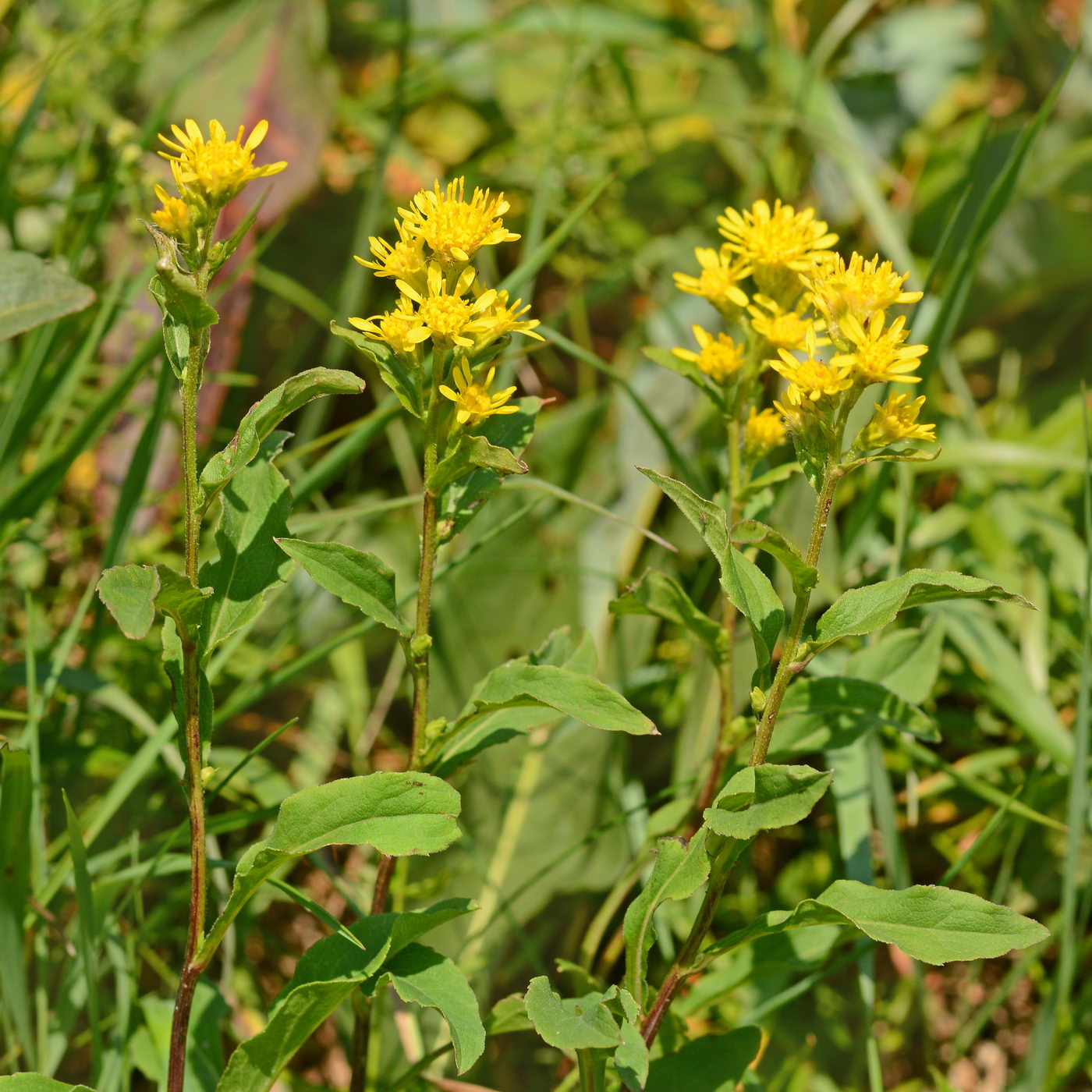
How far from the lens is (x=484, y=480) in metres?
1.08

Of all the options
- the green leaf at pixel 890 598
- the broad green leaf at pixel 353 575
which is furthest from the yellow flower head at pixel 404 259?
the green leaf at pixel 890 598

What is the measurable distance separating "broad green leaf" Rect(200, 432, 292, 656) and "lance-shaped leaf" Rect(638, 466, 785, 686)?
365 millimetres

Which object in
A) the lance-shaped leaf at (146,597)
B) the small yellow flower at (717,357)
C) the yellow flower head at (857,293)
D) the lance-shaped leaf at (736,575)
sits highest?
the yellow flower head at (857,293)

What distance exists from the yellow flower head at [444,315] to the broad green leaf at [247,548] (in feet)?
0.66

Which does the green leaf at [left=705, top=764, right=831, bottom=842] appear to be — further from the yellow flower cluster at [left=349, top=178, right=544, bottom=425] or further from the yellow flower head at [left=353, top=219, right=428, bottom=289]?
the yellow flower head at [left=353, top=219, right=428, bottom=289]

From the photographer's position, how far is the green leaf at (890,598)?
0.90m

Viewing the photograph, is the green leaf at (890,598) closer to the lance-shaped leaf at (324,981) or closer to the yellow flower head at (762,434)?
the yellow flower head at (762,434)

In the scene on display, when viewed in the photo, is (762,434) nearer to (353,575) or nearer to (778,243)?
(778,243)

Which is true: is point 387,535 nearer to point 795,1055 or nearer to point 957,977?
point 795,1055

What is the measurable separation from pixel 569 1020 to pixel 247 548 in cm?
52

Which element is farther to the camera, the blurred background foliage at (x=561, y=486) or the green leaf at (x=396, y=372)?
the blurred background foliage at (x=561, y=486)

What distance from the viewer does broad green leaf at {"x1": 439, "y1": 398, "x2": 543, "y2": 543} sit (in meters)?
1.06

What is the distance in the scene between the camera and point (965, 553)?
189 cm

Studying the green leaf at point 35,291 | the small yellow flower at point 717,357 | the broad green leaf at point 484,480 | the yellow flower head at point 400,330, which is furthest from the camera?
the green leaf at point 35,291
